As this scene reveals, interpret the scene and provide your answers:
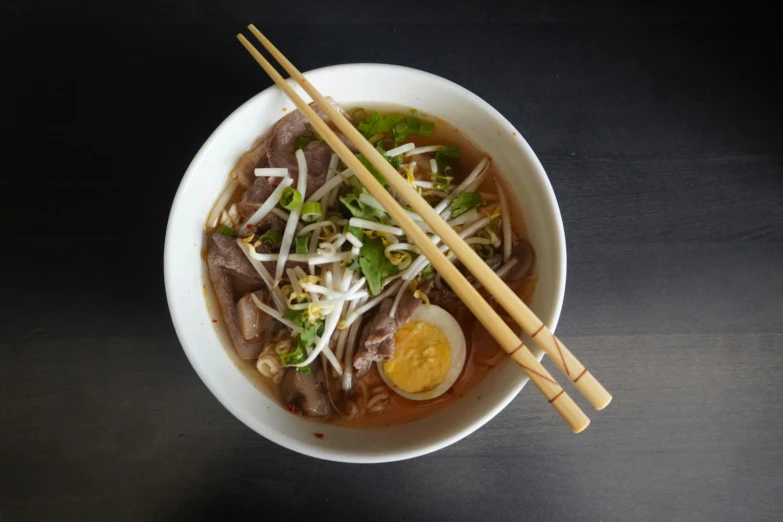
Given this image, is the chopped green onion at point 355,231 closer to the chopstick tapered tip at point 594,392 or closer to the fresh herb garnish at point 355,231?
the fresh herb garnish at point 355,231

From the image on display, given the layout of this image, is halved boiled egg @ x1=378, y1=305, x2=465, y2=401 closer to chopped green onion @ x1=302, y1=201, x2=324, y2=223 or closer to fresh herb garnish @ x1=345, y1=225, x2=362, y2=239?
fresh herb garnish @ x1=345, y1=225, x2=362, y2=239

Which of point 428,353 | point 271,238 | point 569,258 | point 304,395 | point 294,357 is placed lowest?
point 569,258

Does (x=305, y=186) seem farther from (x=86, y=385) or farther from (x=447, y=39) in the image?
(x=86, y=385)

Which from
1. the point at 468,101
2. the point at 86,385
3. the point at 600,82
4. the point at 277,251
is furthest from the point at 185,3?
the point at 600,82

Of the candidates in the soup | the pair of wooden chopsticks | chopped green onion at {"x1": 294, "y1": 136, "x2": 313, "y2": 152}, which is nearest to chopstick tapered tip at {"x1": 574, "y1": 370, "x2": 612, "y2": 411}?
the pair of wooden chopsticks

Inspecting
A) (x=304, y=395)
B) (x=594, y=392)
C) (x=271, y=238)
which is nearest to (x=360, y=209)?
(x=271, y=238)

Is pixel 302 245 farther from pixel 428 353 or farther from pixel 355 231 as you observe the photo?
pixel 428 353
